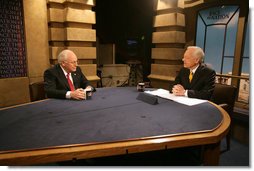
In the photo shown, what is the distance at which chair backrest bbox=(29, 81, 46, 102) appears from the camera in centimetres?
231

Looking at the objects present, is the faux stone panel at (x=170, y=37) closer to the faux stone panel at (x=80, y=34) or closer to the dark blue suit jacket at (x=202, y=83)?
the faux stone panel at (x=80, y=34)

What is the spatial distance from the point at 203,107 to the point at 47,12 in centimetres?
351

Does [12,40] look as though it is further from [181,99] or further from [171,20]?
[181,99]

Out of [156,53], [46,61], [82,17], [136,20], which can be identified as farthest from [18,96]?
[136,20]

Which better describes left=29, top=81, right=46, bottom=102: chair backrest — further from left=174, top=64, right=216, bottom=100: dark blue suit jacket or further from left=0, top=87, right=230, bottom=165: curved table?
left=174, top=64, right=216, bottom=100: dark blue suit jacket

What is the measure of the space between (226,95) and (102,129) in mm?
1744

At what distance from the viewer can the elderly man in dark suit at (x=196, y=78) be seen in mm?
2117

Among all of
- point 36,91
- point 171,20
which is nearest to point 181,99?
point 36,91

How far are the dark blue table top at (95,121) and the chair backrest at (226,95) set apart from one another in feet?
2.08

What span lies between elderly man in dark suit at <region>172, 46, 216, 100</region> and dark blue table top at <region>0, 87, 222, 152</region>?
0.27m

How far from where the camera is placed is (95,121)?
1.38 meters

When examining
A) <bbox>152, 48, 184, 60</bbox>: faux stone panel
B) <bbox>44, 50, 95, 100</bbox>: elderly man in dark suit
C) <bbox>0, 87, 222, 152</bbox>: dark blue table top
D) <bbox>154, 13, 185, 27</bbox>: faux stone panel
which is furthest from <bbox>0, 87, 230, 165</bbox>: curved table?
<bbox>154, 13, 185, 27</bbox>: faux stone panel

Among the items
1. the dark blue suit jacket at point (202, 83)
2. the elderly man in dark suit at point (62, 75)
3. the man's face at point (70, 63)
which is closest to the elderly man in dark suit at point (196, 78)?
the dark blue suit jacket at point (202, 83)

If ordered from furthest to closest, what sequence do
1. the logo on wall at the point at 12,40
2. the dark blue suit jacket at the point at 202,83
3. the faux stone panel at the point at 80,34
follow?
1. the faux stone panel at the point at 80,34
2. the logo on wall at the point at 12,40
3. the dark blue suit jacket at the point at 202,83
